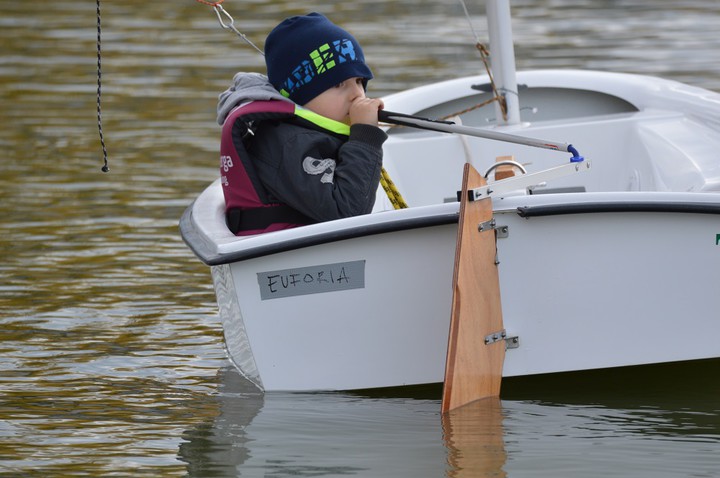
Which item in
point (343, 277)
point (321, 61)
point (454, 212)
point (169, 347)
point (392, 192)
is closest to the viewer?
point (454, 212)

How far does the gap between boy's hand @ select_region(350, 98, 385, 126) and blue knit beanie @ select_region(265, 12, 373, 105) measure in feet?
0.29

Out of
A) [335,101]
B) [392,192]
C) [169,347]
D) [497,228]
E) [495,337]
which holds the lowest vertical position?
[169,347]

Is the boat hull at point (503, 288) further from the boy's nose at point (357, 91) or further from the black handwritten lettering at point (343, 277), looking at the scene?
the boy's nose at point (357, 91)

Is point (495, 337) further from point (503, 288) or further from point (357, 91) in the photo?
point (357, 91)

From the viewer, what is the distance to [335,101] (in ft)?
13.9

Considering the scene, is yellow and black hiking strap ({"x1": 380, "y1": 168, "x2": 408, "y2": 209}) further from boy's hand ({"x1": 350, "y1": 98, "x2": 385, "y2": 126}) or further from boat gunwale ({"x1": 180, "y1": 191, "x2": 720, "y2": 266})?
boat gunwale ({"x1": 180, "y1": 191, "x2": 720, "y2": 266})

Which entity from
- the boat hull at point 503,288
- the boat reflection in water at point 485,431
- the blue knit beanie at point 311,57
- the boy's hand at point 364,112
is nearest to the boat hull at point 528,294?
the boat hull at point 503,288

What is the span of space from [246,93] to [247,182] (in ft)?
0.83

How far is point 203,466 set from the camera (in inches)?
148

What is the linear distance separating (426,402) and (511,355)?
0.34m

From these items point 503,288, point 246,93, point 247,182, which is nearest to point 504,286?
point 503,288

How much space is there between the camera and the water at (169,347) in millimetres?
3758

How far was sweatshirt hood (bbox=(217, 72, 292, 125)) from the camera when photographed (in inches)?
164

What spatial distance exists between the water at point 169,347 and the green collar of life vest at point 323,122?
2.46 ft
